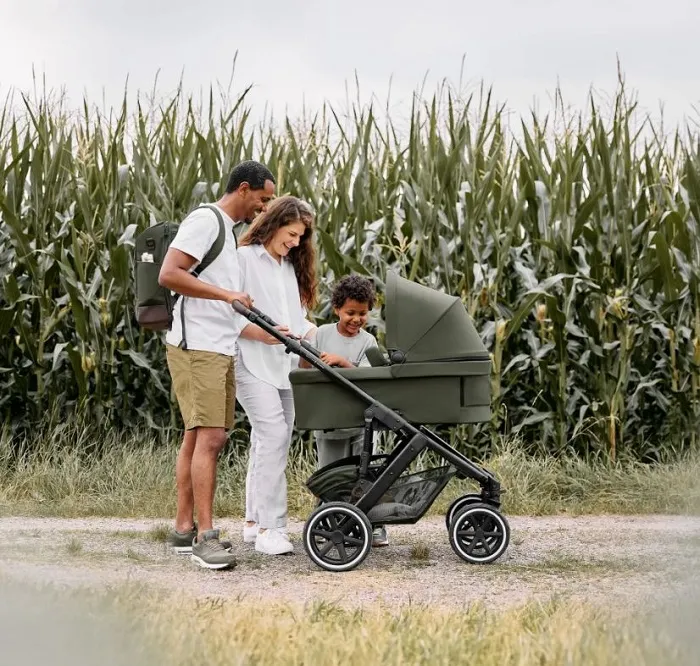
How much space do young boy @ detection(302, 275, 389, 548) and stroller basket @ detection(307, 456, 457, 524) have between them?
6.8 inches

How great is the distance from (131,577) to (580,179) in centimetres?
427

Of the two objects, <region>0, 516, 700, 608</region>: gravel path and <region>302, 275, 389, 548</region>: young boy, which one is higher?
<region>302, 275, 389, 548</region>: young boy

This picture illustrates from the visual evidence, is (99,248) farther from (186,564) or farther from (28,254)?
(186,564)

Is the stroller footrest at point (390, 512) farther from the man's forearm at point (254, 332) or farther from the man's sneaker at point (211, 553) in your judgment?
the man's forearm at point (254, 332)

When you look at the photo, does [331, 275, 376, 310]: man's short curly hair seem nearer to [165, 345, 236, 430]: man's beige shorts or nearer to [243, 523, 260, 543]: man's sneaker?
[165, 345, 236, 430]: man's beige shorts

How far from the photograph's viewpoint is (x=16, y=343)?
25.0 feet

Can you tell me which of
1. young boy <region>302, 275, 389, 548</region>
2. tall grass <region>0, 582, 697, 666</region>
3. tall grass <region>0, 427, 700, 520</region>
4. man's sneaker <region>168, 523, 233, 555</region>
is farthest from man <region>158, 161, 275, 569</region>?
tall grass <region>0, 427, 700, 520</region>

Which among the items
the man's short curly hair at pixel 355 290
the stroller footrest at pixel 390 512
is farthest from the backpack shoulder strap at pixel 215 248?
the stroller footrest at pixel 390 512

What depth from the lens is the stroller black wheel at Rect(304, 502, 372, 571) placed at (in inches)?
185

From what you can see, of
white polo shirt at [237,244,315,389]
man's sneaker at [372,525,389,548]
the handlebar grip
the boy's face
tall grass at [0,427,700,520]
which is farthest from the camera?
tall grass at [0,427,700,520]

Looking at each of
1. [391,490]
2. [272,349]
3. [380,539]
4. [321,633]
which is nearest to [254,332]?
[272,349]

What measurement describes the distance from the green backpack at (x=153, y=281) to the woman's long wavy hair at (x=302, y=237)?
270mm

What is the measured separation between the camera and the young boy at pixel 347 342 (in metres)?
5.00

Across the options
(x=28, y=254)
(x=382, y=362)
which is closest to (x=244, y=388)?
(x=382, y=362)
